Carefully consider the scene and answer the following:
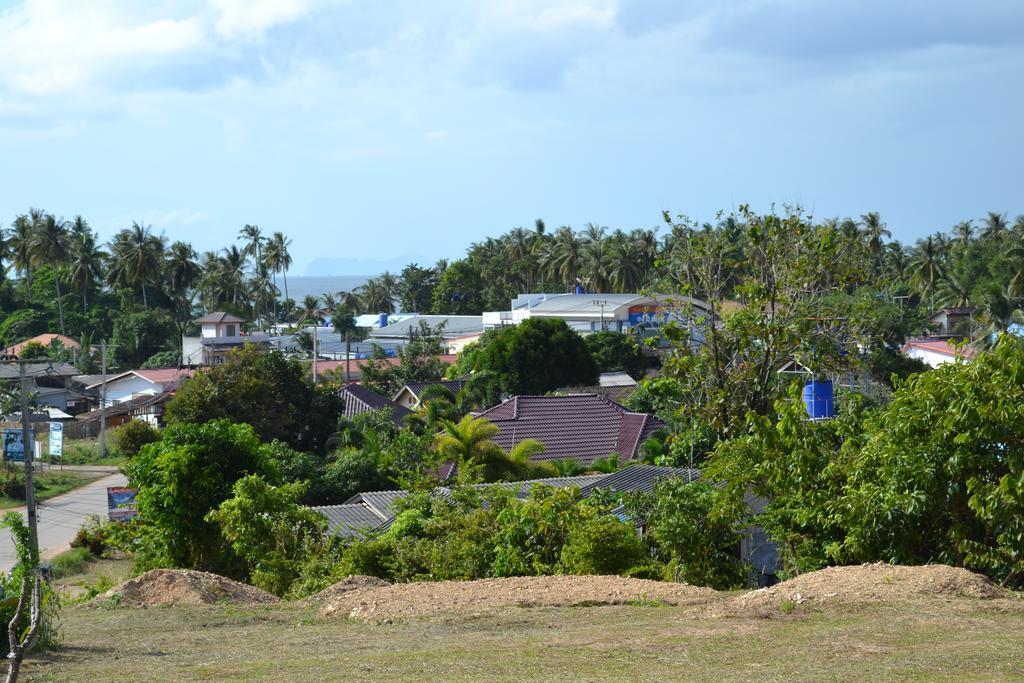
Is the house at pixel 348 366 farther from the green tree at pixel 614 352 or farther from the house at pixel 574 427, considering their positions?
the house at pixel 574 427

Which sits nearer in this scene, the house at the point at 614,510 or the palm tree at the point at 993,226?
the house at the point at 614,510

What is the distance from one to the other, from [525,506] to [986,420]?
254 inches

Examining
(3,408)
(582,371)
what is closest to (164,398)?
(3,408)

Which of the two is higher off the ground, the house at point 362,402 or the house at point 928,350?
the house at point 928,350

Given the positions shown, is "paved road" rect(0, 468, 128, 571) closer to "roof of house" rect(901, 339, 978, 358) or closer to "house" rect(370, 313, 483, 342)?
"roof of house" rect(901, 339, 978, 358)

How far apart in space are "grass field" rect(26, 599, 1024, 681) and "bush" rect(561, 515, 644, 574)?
285cm

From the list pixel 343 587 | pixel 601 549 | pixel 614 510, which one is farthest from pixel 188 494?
pixel 601 549

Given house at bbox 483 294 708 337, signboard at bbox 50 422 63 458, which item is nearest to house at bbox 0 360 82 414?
signboard at bbox 50 422 63 458

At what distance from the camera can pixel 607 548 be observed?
52.1 feet

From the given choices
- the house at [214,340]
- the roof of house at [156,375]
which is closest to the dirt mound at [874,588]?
the roof of house at [156,375]

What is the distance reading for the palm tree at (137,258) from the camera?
310 ft

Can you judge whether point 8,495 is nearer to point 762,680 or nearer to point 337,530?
point 337,530

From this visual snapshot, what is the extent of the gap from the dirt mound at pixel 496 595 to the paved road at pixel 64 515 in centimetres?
1926

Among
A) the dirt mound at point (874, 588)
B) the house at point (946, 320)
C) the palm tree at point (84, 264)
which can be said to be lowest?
the dirt mound at point (874, 588)
